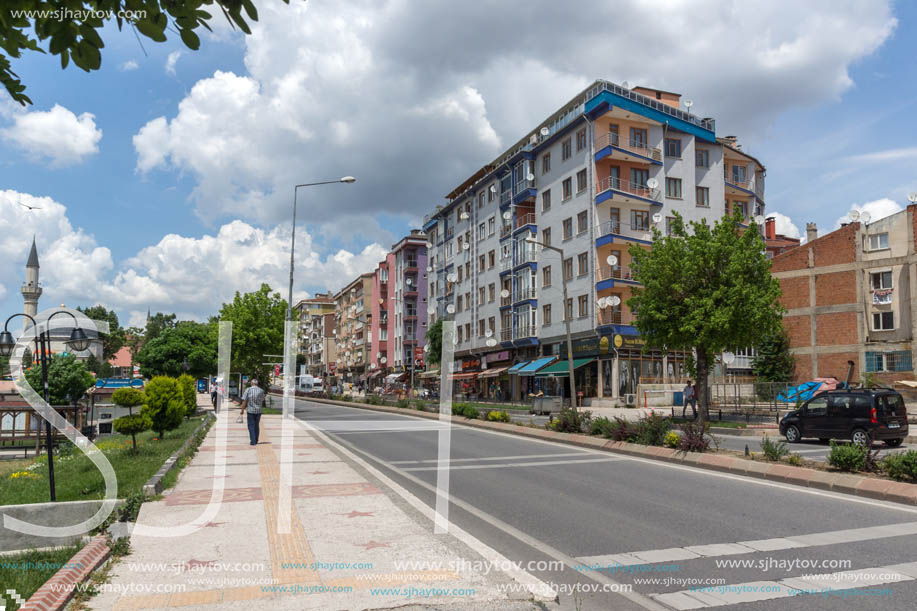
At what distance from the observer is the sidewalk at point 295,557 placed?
16.5ft

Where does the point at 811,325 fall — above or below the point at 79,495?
above

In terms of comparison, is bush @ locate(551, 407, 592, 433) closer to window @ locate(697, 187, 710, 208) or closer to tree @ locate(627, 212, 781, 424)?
tree @ locate(627, 212, 781, 424)

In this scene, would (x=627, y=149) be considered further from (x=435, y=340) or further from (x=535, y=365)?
(x=435, y=340)

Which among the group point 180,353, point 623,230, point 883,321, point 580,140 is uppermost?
point 580,140

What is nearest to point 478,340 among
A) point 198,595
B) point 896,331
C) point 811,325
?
point 811,325

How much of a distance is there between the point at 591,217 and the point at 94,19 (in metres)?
43.1

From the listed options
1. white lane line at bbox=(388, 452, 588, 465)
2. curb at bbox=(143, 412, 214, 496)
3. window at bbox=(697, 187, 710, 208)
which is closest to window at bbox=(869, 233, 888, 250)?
window at bbox=(697, 187, 710, 208)

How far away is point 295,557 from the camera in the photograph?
20.5 ft

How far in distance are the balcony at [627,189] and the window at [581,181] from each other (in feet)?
5.00

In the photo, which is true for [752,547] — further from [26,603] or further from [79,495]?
[79,495]

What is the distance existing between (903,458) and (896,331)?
37130mm

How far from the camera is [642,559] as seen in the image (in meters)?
6.55

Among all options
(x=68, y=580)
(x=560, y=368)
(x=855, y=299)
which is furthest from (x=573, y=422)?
(x=855, y=299)

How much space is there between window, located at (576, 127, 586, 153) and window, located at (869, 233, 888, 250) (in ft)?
63.9
